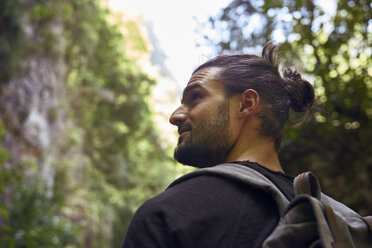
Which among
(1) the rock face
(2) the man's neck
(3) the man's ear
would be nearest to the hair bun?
(3) the man's ear

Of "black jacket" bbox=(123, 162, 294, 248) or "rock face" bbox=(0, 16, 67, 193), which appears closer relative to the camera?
"black jacket" bbox=(123, 162, 294, 248)

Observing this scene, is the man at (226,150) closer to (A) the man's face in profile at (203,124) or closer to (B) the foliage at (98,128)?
(A) the man's face in profile at (203,124)

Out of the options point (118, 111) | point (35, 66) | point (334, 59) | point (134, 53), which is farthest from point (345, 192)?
point (134, 53)

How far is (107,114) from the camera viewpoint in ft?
48.0

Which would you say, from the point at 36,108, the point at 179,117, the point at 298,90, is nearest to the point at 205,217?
the point at 179,117

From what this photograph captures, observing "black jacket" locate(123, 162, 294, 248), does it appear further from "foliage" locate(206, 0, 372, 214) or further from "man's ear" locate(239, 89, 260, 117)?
"foliage" locate(206, 0, 372, 214)

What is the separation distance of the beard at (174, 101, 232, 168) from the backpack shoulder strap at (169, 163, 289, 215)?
252mm

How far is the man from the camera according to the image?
47.1 inches

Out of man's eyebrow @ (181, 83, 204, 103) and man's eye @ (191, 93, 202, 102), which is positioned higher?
man's eyebrow @ (181, 83, 204, 103)

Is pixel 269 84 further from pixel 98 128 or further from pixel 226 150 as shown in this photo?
pixel 98 128

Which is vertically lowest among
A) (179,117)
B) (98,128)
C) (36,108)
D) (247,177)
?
(98,128)

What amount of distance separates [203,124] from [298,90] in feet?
1.69

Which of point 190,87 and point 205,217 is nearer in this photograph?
point 205,217

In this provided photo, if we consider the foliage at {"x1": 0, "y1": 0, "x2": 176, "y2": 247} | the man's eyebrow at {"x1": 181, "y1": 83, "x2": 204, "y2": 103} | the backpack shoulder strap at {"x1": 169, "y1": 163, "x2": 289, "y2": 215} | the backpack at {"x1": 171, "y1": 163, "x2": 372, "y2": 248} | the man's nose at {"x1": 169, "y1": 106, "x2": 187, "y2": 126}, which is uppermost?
the man's eyebrow at {"x1": 181, "y1": 83, "x2": 204, "y2": 103}
